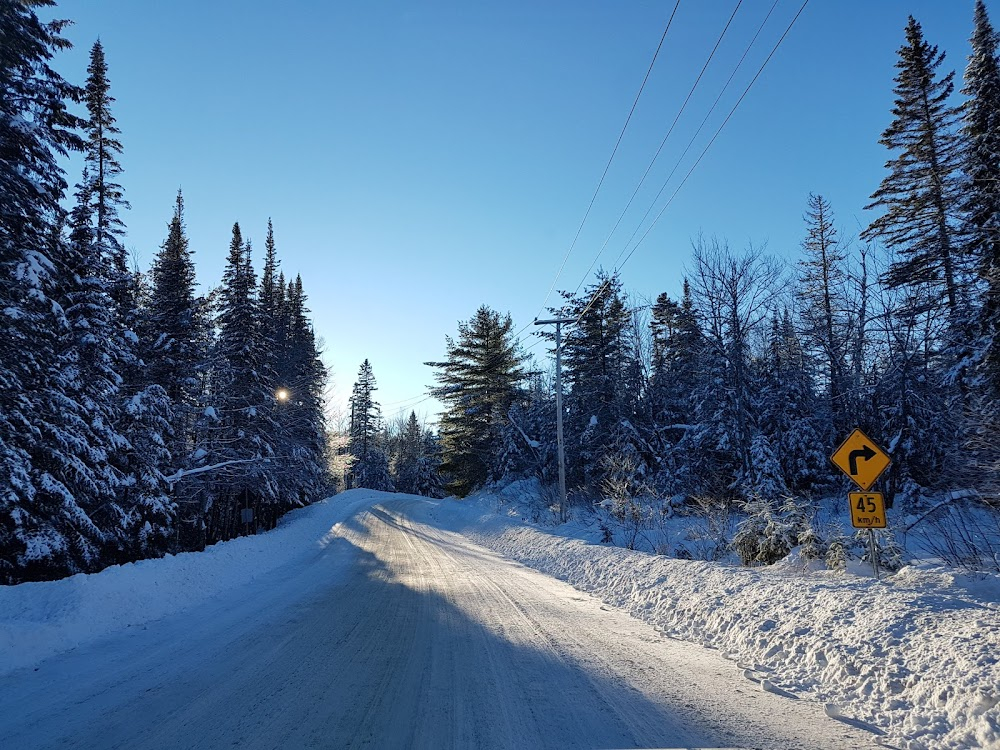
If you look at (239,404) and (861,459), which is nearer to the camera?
(861,459)

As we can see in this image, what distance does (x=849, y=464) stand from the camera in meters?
7.23

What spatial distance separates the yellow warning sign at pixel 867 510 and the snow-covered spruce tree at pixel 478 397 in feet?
105

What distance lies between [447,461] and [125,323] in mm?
26374

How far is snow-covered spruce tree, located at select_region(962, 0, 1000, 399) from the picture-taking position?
14019mm

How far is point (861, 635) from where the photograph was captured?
5301 millimetres

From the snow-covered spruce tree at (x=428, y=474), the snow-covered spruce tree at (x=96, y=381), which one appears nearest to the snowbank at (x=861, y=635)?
the snow-covered spruce tree at (x=96, y=381)

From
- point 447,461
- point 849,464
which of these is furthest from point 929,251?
point 447,461

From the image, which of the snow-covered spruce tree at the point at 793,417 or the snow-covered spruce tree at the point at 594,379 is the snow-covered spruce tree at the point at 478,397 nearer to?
the snow-covered spruce tree at the point at 594,379

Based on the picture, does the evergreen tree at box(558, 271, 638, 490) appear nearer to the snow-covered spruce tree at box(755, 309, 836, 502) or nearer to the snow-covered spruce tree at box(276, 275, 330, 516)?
the snow-covered spruce tree at box(755, 309, 836, 502)

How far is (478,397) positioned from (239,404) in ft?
59.8

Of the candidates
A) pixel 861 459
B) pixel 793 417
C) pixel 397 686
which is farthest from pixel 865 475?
pixel 793 417

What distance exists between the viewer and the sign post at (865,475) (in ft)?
23.0

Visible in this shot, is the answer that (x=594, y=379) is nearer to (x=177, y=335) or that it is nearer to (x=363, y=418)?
(x=177, y=335)

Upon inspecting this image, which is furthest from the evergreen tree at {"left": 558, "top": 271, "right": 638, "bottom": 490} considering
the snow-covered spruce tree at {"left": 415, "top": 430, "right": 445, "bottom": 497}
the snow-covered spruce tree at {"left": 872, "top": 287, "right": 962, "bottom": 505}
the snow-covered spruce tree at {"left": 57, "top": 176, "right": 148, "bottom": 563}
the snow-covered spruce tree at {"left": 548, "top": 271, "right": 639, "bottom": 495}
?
the snow-covered spruce tree at {"left": 415, "top": 430, "right": 445, "bottom": 497}
